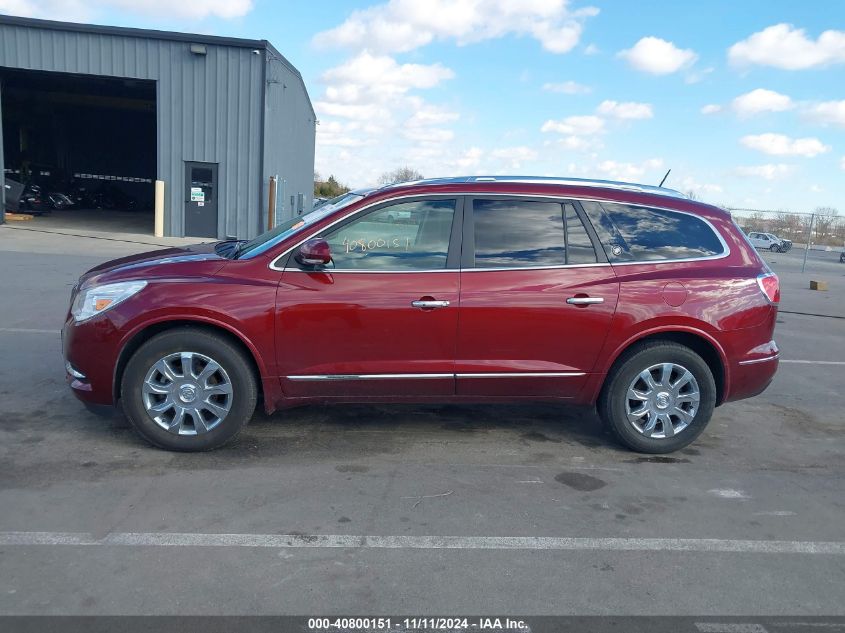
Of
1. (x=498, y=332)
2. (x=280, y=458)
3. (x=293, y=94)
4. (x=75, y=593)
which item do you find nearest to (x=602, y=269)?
(x=498, y=332)

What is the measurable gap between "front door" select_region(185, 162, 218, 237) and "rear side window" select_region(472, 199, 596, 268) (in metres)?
20.6

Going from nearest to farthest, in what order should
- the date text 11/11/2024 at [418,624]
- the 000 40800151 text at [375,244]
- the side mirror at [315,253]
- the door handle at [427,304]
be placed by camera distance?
the date text 11/11/2024 at [418,624] < the side mirror at [315,253] < the door handle at [427,304] < the 000 40800151 text at [375,244]

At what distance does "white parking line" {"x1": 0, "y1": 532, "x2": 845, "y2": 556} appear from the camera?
142 inches

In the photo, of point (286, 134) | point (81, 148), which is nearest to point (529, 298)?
point (286, 134)

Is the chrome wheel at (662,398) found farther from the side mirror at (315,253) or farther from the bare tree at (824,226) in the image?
the bare tree at (824,226)

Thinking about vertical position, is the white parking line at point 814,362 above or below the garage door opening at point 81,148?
below

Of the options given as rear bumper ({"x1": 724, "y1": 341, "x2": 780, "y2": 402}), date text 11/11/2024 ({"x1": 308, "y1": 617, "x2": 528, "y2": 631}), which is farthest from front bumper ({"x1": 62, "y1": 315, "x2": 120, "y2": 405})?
rear bumper ({"x1": 724, "y1": 341, "x2": 780, "y2": 402})

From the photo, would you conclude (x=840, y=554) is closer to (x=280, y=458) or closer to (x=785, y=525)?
(x=785, y=525)

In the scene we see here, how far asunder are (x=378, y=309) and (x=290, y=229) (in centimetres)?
95

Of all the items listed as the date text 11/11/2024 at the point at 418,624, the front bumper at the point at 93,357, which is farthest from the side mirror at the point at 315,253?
the date text 11/11/2024 at the point at 418,624

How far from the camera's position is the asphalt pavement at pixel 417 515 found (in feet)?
10.7

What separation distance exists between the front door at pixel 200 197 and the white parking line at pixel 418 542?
2149 centimetres

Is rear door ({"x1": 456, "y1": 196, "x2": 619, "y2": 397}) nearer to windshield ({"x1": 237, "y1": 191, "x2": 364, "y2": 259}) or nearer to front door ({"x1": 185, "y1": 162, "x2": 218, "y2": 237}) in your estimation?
windshield ({"x1": 237, "y1": 191, "x2": 364, "y2": 259})

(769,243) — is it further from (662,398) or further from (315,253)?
(315,253)
